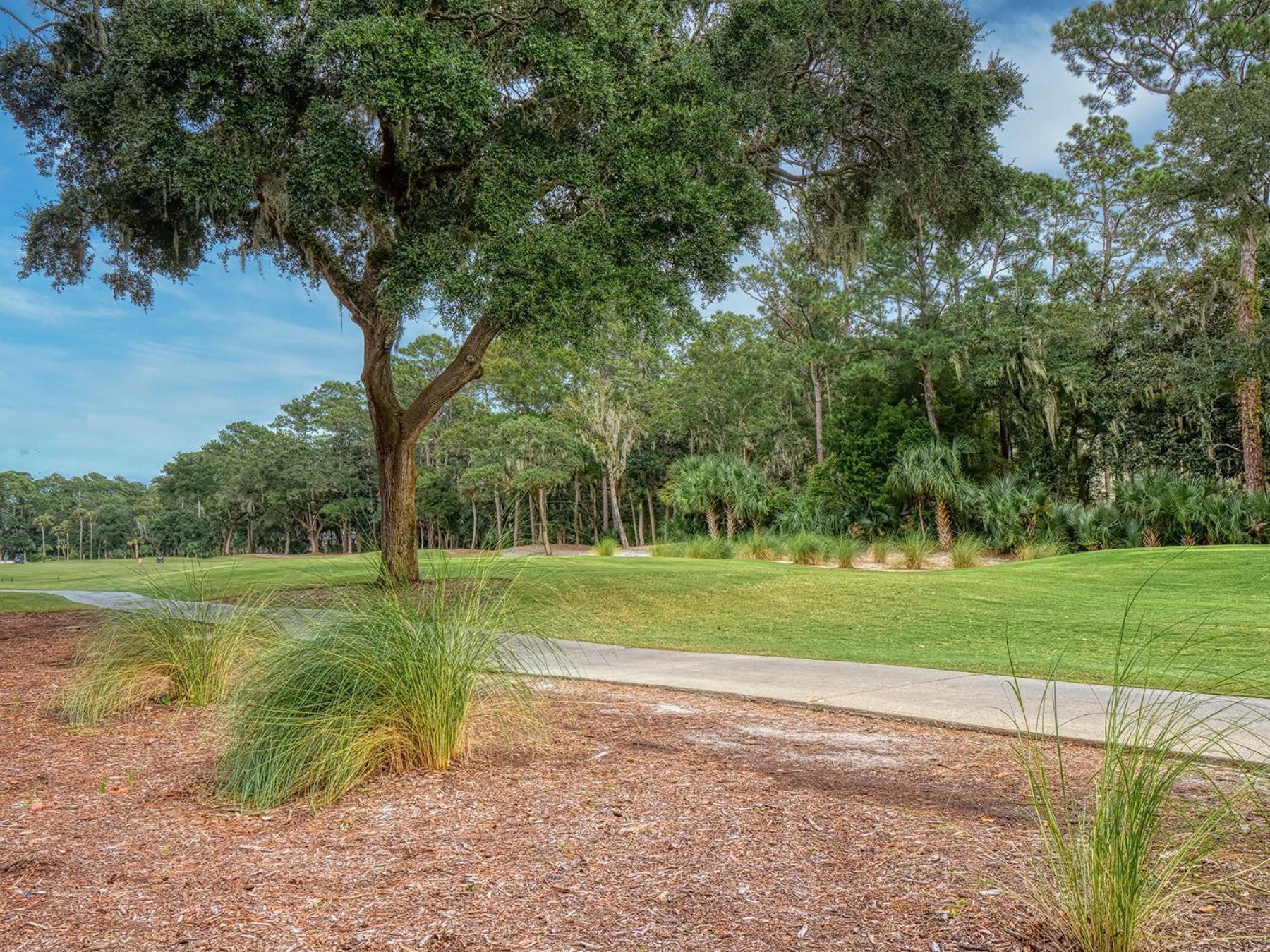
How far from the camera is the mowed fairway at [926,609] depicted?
812cm

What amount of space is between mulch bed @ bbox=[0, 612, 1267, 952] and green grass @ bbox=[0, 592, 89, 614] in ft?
39.4

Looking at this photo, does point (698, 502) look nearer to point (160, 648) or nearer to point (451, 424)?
point (451, 424)

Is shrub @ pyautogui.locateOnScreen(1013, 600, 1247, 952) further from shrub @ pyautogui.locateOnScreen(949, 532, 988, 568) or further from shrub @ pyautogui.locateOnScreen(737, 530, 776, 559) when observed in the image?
shrub @ pyautogui.locateOnScreen(737, 530, 776, 559)

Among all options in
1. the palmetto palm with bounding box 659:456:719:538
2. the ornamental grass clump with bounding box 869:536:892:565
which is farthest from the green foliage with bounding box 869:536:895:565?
the palmetto palm with bounding box 659:456:719:538

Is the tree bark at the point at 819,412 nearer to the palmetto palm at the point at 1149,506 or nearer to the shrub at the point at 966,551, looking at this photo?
the shrub at the point at 966,551

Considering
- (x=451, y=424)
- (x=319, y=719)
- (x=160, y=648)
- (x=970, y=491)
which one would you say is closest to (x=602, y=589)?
(x=160, y=648)

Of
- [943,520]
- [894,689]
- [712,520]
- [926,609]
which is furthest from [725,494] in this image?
[894,689]

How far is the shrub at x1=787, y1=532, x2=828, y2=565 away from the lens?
21906mm

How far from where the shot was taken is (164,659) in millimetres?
6121

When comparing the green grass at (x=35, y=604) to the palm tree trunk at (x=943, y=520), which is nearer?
the green grass at (x=35, y=604)

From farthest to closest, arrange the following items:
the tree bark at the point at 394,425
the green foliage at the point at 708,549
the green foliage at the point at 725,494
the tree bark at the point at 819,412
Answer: the tree bark at the point at 819,412
the green foliage at the point at 725,494
the green foliage at the point at 708,549
the tree bark at the point at 394,425

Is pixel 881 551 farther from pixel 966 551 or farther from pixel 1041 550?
pixel 1041 550

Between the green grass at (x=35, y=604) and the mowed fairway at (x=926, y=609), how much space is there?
2470 mm

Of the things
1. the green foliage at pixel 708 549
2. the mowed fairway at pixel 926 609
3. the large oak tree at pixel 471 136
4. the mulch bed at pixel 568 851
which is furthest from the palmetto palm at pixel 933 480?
the mulch bed at pixel 568 851
